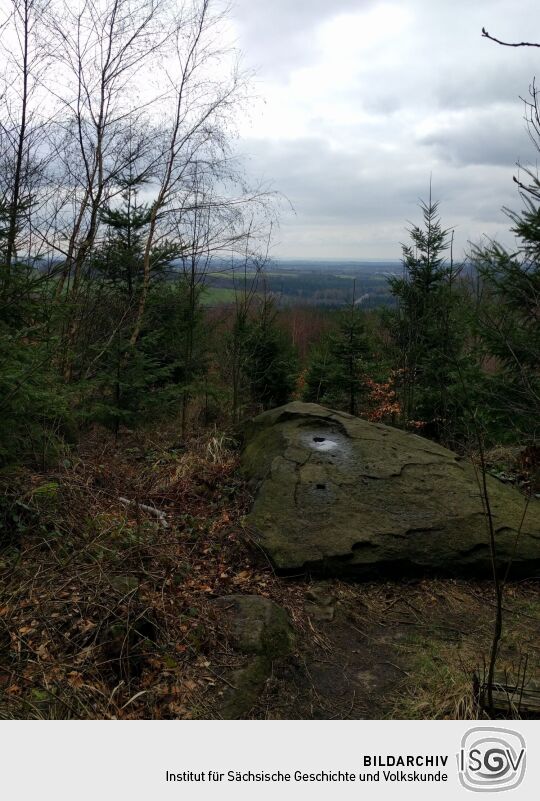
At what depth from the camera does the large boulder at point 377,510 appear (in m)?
4.47

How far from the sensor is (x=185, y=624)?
3357mm

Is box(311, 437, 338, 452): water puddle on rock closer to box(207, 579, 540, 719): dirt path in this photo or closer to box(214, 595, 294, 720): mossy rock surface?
box(207, 579, 540, 719): dirt path

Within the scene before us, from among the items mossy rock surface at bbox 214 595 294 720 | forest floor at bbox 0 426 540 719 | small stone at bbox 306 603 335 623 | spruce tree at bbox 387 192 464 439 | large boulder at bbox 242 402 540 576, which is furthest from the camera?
spruce tree at bbox 387 192 464 439

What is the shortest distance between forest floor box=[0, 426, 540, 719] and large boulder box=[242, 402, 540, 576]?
0.20m

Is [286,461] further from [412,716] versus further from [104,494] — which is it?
[412,716]

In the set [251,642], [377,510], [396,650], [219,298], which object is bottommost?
[396,650]

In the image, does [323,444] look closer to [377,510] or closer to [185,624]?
[377,510]

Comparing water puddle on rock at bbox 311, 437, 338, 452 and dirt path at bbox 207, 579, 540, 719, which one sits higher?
water puddle on rock at bbox 311, 437, 338, 452

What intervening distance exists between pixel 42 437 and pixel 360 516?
3059 mm
